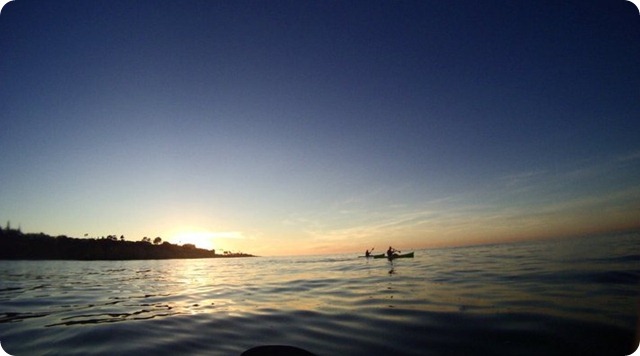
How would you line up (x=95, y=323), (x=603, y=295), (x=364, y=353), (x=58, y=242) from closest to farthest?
(x=364, y=353)
(x=95, y=323)
(x=603, y=295)
(x=58, y=242)

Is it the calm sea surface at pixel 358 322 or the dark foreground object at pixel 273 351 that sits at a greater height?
the dark foreground object at pixel 273 351

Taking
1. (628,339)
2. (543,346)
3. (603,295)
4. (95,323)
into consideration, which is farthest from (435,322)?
(95,323)

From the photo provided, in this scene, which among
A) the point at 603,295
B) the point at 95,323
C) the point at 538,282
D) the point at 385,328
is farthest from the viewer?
the point at 538,282

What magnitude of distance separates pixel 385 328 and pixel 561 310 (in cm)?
604

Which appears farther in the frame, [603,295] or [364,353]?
[603,295]

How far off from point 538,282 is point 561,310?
650 centimetres

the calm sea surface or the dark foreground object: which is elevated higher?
the dark foreground object

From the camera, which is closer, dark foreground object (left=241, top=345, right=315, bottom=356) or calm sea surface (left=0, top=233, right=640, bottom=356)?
dark foreground object (left=241, top=345, right=315, bottom=356)

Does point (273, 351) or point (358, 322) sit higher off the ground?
point (273, 351)

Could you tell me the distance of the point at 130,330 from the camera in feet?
29.2

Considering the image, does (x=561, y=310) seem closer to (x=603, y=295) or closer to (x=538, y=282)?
(x=603, y=295)

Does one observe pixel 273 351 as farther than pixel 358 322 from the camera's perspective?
No

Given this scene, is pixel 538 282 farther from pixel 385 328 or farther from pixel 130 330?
pixel 130 330

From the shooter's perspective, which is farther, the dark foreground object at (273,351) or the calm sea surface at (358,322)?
the calm sea surface at (358,322)
